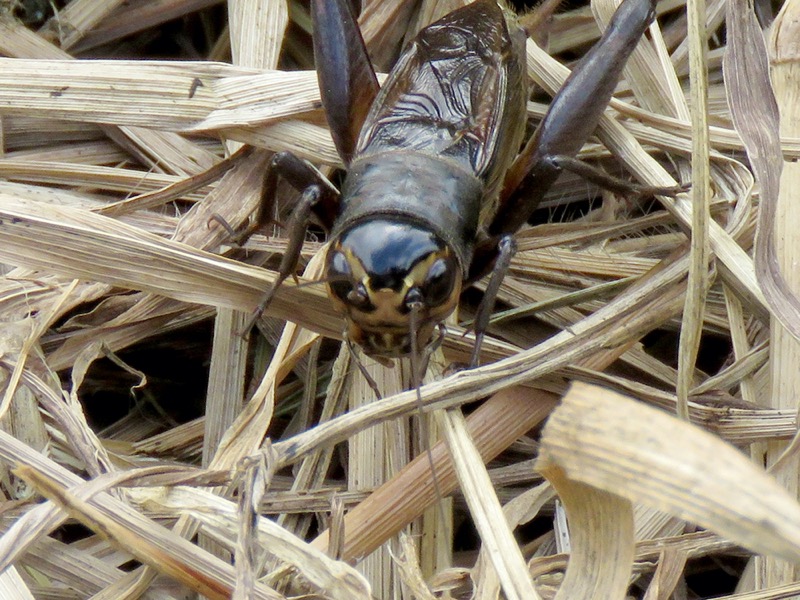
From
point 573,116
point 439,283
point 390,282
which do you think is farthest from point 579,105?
point 390,282

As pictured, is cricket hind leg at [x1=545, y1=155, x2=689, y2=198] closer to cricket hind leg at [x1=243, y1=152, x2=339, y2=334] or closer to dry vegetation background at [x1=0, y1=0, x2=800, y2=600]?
dry vegetation background at [x1=0, y1=0, x2=800, y2=600]

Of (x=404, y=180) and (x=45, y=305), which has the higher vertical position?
(x=404, y=180)

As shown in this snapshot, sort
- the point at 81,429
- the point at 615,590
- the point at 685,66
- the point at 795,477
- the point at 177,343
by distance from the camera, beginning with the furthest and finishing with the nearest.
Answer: the point at 685,66 < the point at 177,343 < the point at 81,429 < the point at 795,477 < the point at 615,590

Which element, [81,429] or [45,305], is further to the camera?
[45,305]

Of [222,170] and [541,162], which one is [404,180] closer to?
[541,162]

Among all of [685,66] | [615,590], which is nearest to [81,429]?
[615,590]

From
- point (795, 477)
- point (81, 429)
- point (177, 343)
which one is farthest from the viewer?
point (177, 343)

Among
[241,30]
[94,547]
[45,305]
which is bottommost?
[94,547]

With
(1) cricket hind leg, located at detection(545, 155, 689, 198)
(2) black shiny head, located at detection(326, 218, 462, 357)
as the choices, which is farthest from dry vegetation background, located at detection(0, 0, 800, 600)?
(2) black shiny head, located at detection(326, 218, 462, 357)
